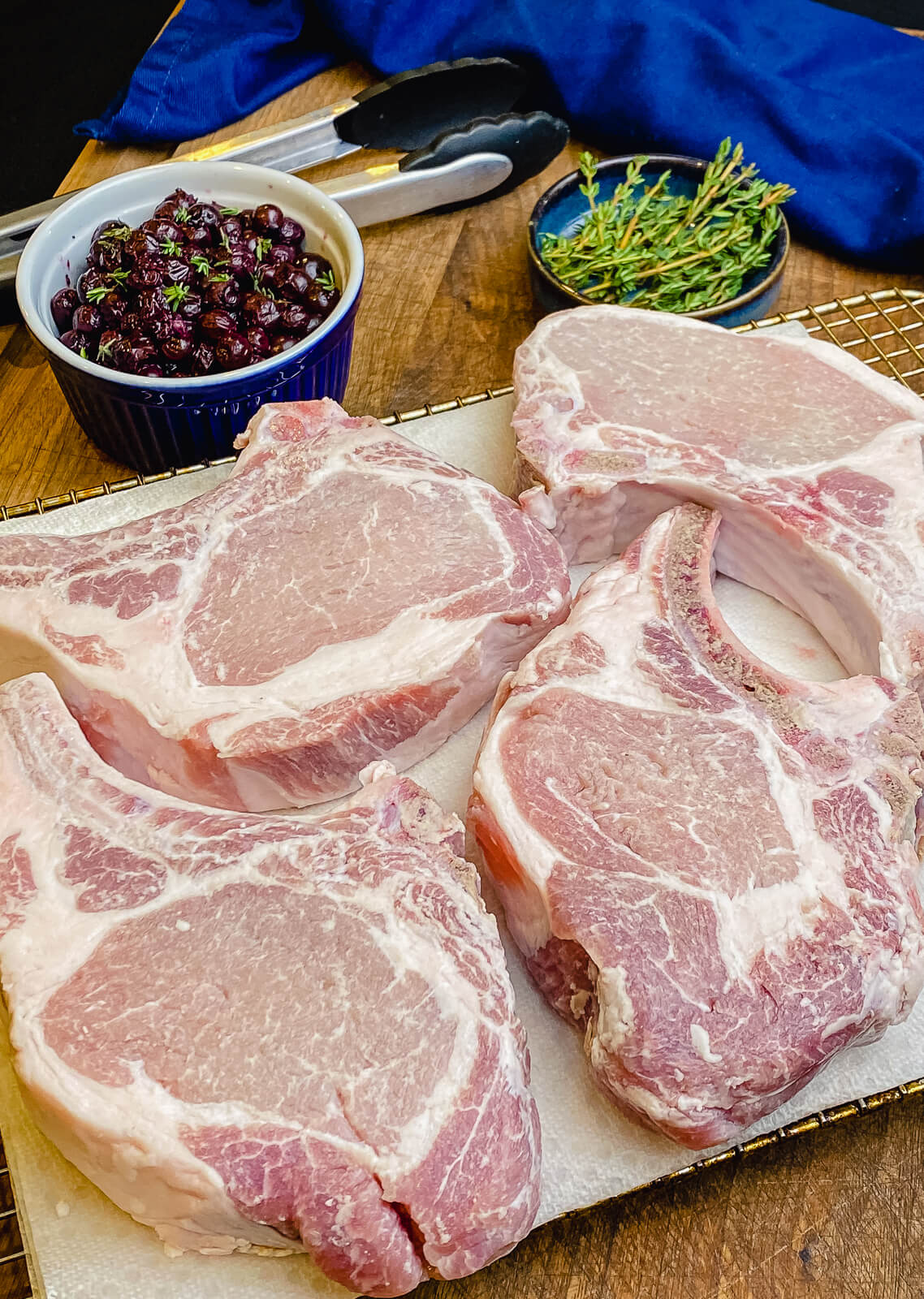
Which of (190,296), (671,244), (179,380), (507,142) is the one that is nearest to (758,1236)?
(179,380)

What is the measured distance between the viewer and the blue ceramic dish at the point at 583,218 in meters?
3.14

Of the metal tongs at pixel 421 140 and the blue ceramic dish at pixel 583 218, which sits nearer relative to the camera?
the blue ceramic dish at pixel 583 218

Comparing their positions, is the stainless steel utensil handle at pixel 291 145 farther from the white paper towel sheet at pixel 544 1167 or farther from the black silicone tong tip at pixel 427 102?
the white paper towel sheet at pixel 544 1167

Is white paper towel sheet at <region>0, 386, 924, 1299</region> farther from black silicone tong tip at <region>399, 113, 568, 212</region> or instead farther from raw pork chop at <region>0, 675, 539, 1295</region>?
black silicone tong tip at <region>399, 113, 568, 212</region>

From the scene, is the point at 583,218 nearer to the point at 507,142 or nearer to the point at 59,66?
the point at 507,142

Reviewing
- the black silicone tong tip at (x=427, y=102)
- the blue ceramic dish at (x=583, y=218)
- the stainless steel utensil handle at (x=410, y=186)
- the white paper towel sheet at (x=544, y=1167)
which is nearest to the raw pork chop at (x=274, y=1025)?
the white paper towel sheet at (x=544, y=1167)

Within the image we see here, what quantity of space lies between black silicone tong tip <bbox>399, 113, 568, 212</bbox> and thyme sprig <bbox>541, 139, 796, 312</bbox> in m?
0.32

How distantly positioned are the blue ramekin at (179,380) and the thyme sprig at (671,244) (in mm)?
691

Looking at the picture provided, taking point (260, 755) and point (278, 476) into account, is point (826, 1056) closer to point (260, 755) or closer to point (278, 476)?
point (260, 755)

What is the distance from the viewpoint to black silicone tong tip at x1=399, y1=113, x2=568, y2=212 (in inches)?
137

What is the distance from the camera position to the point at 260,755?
7.09 feet

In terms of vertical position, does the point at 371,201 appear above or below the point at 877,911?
above

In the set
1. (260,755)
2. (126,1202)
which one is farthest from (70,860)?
(126,1202)

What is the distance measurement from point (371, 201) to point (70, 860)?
229 centimetres
